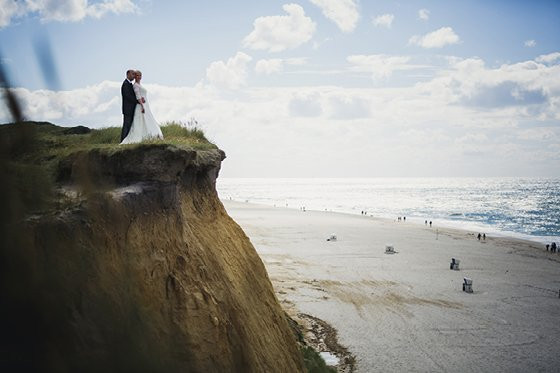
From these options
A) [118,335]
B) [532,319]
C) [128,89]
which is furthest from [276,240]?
[118,335]

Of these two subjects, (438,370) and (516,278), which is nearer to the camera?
(438,370)

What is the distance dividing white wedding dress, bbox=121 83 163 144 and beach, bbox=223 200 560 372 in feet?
40.0

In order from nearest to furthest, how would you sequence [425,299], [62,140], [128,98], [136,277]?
1. [136,277]
2. [62,140]
3. [128,98]
4. [425,299]

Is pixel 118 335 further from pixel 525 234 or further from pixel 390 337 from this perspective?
pixel 525 234

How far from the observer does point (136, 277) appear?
5.66 meters

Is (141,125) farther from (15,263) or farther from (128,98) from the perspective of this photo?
(15,263)

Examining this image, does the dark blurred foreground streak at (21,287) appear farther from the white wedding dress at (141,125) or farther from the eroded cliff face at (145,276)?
the white wedding dress at (141,125)

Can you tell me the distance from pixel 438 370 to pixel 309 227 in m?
44.2

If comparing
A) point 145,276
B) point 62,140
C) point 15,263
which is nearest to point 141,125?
point 62,140

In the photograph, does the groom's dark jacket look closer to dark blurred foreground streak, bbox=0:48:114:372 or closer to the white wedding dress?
the white wedding dress

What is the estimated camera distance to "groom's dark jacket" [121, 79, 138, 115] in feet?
31.5

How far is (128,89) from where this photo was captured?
9.89 metres

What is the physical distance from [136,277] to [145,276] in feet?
1.28

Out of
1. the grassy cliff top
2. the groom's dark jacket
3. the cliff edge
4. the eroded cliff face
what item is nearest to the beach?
the eroded cliff face
